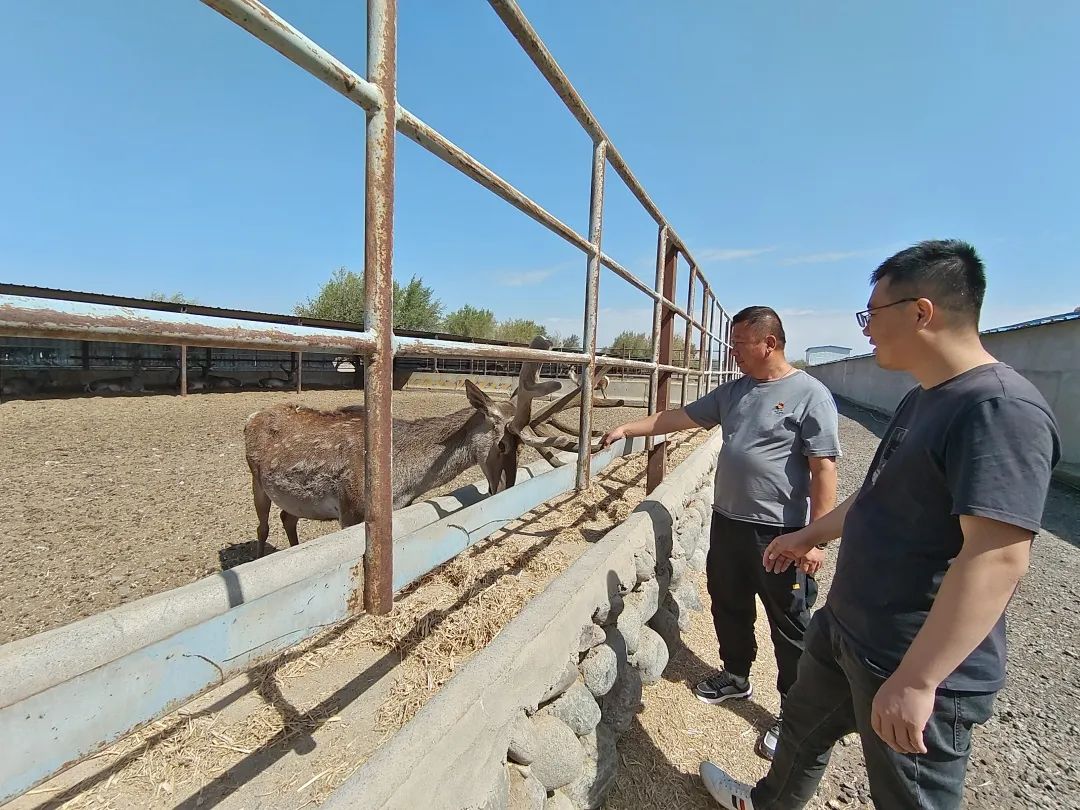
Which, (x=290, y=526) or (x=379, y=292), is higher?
(x=379, y=292)

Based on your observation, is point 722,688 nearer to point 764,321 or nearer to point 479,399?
point 764,321

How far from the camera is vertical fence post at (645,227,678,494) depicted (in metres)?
3.73

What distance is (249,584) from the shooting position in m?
2.04

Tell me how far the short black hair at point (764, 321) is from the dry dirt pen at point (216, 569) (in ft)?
4.86

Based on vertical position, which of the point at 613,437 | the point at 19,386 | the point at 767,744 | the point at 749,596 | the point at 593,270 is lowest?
the point at 767,744

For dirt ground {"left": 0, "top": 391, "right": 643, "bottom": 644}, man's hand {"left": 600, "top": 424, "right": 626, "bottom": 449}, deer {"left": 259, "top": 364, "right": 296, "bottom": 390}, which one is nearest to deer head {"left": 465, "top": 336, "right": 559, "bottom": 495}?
man's hand {"left": 600, "top": 424, "right": 626, "bottom": 449}

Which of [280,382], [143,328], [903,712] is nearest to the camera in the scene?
[143,328]

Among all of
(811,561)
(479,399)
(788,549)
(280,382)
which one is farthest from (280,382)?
(788,549)

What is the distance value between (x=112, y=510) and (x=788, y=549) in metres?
6.45

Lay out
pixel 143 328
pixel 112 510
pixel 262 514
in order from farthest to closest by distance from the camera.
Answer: pixel 112 510
pixel 262 514
pixel 143 328

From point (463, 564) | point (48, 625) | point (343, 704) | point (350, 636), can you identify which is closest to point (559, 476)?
point (463, 564)

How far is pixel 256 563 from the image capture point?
6.98ft

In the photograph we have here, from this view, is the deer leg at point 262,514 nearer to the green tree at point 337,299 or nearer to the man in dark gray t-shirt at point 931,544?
the man in dark gray t-shirt at point 931,544

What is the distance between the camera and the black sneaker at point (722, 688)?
291 centimetres
